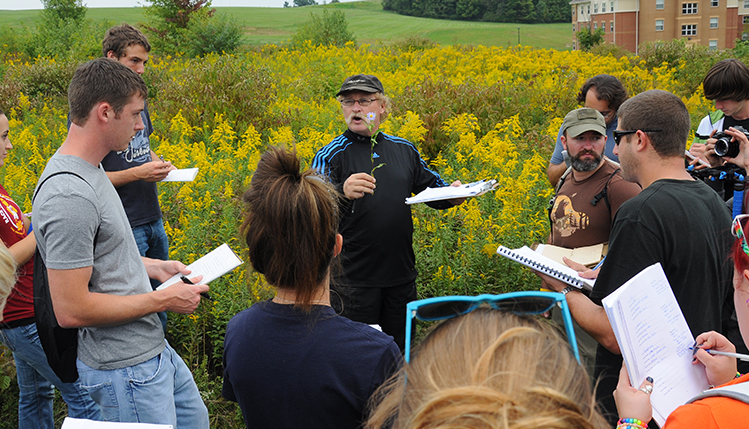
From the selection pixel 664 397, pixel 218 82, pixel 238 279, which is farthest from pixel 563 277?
pixel 218 82

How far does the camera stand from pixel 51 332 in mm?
2158

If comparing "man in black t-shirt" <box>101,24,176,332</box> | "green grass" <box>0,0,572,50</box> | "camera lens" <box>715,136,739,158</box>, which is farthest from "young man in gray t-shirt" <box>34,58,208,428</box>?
"green grass" <box>0,0,572,50</box>

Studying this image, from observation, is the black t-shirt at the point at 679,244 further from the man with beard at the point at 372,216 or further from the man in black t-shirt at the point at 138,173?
the man in black t-shirt at the point at 138,173

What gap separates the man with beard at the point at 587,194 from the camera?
3.03 meters

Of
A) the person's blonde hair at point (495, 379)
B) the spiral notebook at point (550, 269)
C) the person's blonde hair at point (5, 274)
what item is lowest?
the spiral notebook at point (550, 269)

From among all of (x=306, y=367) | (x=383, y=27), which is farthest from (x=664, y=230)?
(x=383, y=27)

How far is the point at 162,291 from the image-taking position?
224 centimetres

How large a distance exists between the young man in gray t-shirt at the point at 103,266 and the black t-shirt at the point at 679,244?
1.73 meters

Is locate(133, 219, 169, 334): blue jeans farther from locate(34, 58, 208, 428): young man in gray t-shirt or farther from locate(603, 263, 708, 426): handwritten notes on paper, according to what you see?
locate(603, 263, 708, 426): handwritten notes on paper

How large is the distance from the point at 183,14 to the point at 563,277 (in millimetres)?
23983

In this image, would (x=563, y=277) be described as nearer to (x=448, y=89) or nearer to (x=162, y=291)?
(x=162, y=291)

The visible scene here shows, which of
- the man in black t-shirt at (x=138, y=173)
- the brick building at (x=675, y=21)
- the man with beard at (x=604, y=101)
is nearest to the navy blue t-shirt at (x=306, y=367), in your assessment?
the man in black t-shirt at (x=138, y=173)

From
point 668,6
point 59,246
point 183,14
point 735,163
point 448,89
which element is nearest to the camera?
point 59,246

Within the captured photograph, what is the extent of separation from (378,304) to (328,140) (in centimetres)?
360
